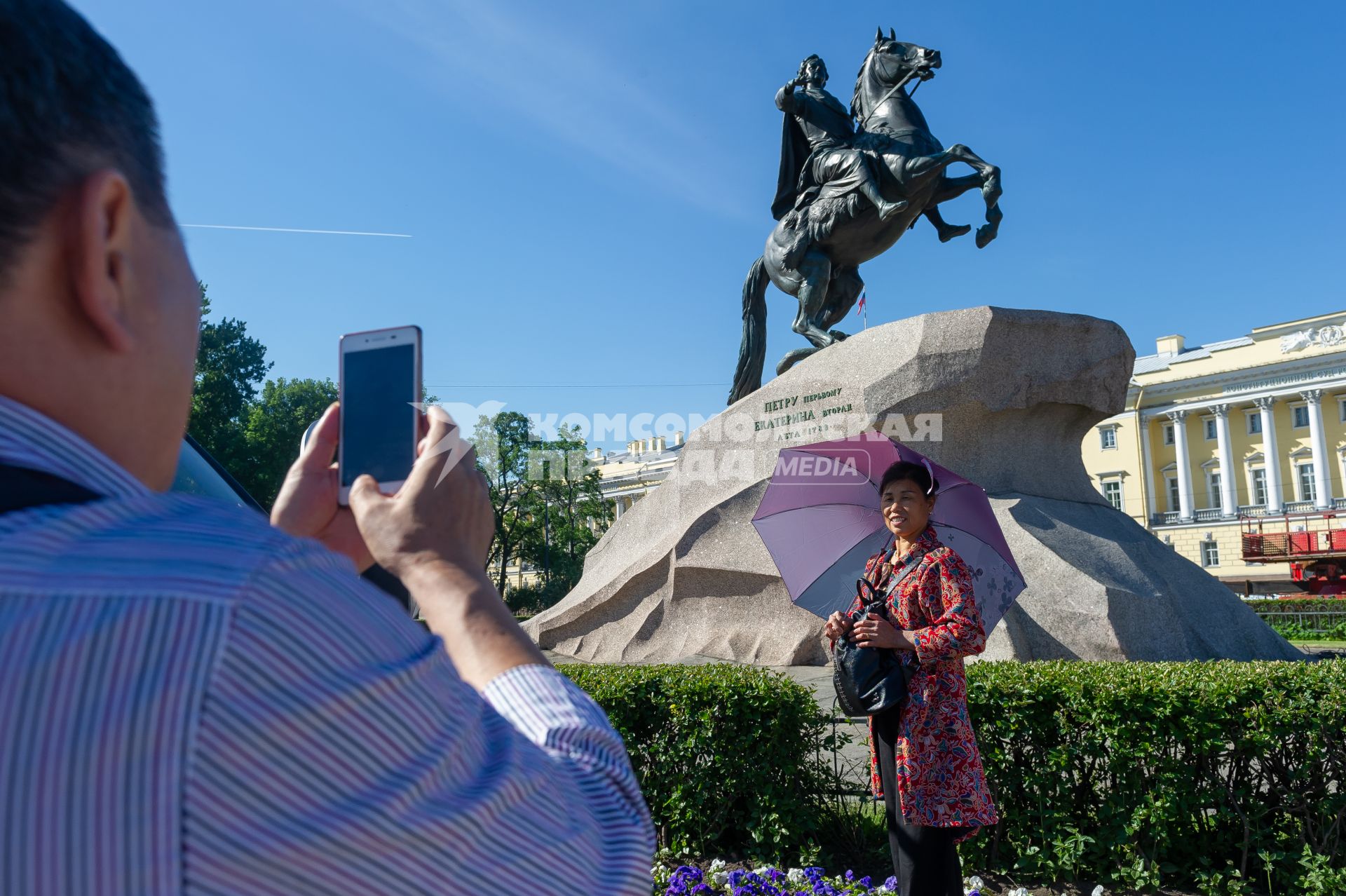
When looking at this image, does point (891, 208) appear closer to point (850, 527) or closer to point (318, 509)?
point (850, 527)

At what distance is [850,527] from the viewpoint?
438 cm

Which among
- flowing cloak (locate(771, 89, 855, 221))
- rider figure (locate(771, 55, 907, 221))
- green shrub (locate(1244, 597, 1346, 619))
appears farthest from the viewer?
green shrub (locate(1244, 597, 1346, 619))

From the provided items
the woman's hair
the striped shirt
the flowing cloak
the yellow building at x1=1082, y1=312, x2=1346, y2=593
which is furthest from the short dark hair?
the yellow building at x1=1082, y1=312, x2=1346, y2=593

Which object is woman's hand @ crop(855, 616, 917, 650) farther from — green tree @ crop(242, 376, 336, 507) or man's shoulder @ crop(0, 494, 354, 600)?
green tree @ crop(242, 376, 336, 507)

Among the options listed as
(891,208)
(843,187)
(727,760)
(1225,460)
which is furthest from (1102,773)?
(1225,460)

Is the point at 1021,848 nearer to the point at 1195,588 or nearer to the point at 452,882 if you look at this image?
the point at 452,882

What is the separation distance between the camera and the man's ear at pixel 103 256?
67cm

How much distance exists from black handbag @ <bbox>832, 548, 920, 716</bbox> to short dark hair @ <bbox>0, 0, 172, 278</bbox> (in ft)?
8.84

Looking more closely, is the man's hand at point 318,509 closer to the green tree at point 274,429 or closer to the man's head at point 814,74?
the man's head at point 814,74

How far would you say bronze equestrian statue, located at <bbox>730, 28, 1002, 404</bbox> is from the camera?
10.9m

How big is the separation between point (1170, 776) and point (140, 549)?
401 centimetres

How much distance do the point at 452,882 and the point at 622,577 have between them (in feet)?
30.1

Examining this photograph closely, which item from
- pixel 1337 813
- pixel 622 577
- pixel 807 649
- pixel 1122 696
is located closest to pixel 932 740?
pixel 1122 696

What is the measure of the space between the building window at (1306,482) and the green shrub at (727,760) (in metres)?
53.5
